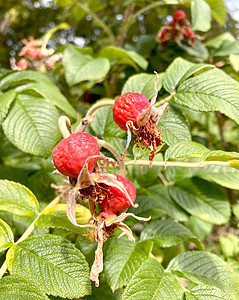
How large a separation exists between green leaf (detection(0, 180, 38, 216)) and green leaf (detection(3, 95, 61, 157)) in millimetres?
125

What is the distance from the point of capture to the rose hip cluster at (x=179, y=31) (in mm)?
1540

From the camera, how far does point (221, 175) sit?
1.11 metres

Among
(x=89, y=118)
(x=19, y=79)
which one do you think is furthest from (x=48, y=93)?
(x=89, y=118)

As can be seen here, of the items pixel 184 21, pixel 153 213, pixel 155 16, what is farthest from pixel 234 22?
pixel 153 213

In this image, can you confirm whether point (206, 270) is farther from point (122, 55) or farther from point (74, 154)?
point (122, 55)

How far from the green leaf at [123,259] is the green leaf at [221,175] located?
15.6 inches

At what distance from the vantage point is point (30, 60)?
1740 mm

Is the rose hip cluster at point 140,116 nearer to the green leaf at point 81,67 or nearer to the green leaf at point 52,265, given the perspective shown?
the green leaf at point 52,265

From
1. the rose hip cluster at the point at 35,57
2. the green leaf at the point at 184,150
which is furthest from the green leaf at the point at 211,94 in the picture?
the rose hip cluster at the point at 35,57

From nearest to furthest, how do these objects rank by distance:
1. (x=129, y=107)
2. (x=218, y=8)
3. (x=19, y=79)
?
(x=129, y=107) → (x=19, y=79) → (x=218, y=8)

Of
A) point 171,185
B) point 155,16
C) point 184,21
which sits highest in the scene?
point 184,21

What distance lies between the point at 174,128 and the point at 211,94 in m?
0.15

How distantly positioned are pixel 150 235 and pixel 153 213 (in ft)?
0.37

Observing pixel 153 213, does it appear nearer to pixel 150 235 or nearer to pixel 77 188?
pixel 150 235
